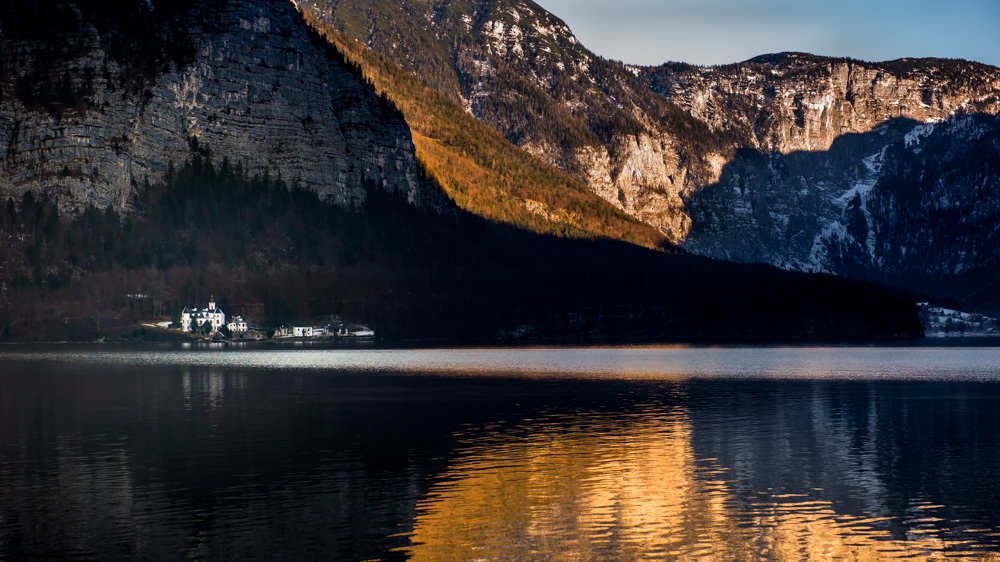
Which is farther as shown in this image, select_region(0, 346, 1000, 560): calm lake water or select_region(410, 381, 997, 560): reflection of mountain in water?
select_region(0, 346, 1000, 560): calm lake water

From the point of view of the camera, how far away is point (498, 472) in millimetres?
53469

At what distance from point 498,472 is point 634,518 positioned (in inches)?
461

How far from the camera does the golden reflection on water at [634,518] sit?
37906 millimetres

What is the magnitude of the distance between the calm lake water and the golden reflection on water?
0.53ft

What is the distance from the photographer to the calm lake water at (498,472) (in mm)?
39188

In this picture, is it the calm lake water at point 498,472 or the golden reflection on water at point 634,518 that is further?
the calm lake water at point 498,472

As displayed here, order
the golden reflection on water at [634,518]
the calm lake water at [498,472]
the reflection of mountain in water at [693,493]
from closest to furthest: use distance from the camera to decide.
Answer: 1. the golden reflection on water at [634,518]
2. the reflection of mountain in water at [693,493]
3. the calm lake water at [498,472]

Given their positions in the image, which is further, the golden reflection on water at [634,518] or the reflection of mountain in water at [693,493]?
the reflection of mountain in water at [693,493]

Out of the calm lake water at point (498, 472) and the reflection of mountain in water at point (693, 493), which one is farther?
the calm lake water at point (498, 472)

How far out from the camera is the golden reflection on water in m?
37.9

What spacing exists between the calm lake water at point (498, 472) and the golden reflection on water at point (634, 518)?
16cm

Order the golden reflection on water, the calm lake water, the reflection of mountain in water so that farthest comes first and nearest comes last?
the calm lake water, the reflection of mountain in water, the golden reflection on water

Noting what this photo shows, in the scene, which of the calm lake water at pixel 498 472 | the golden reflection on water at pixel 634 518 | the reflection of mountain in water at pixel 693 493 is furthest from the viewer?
the calm lake water at pixel 498 472

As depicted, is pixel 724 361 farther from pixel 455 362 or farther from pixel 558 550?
pixel 558 550
